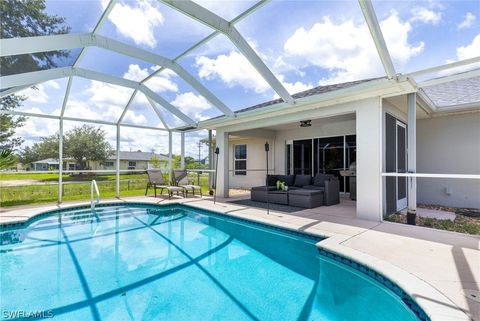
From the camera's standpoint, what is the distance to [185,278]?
A: 388cm

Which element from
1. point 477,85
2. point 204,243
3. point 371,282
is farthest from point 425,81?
point 204,243

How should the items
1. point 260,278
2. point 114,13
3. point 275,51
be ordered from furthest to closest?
point 275,51 < point 114,13 < point 260,278

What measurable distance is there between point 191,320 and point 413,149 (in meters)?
5.82

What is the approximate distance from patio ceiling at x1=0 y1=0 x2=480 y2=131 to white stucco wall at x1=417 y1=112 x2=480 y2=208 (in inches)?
34.3

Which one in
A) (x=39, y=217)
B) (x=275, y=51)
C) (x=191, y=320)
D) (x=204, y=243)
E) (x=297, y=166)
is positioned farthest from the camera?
(x=297, y=166)

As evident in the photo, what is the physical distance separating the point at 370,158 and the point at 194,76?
18.3 ft

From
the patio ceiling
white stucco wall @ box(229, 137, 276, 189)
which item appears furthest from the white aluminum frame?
white stucco wall @ box(229, 137, 276, 189)

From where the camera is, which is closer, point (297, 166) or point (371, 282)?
point (371, 282)

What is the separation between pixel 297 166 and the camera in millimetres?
12227

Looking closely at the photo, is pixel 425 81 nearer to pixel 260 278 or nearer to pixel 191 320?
pixel 260 278

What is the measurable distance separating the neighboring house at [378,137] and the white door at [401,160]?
0.03 metres

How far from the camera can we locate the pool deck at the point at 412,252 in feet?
8.49

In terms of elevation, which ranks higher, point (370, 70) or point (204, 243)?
point (370, 70)

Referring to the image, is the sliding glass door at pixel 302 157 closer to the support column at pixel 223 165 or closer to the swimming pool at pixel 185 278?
the support column at pixel 223 165
